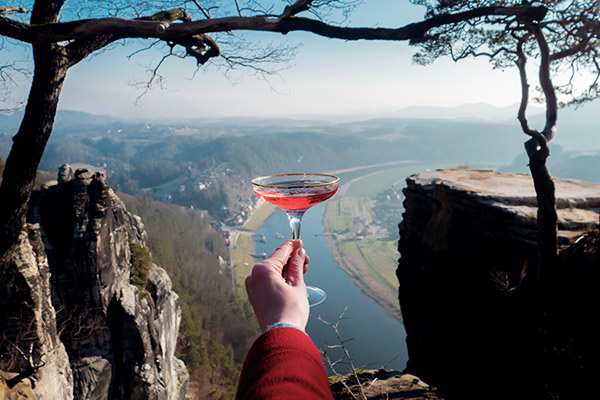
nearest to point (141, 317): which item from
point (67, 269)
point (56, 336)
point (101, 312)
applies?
point (101, 312)

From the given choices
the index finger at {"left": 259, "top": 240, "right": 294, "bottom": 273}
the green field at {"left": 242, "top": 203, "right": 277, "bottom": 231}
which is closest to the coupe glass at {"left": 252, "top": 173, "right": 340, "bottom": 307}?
the index finger at {"left": 259, "top": 240, "right": 294, "bottom": 273}

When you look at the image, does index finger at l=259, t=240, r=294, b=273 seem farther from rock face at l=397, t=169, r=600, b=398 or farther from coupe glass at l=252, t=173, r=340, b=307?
rock face at l=397, t=169, r=600, b=398

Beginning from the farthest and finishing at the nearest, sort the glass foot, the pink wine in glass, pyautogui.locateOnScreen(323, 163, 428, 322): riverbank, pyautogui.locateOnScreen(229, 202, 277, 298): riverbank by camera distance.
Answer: pyautogui.locateOnScreen(229, 202, 277, 298): riverbank → pyautogui.locateOnScreen(323, 163, 428, 322): riverbank → the glass foot → the pink wine in glass

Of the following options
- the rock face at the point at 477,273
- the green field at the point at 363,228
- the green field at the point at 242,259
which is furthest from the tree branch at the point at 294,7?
the green field at the point at 242,259

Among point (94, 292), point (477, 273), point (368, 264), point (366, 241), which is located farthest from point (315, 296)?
point (366, 241)

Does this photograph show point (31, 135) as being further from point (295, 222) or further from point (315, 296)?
point (315, 296)

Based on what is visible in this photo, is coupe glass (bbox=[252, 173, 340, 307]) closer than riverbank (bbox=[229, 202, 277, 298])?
Yes

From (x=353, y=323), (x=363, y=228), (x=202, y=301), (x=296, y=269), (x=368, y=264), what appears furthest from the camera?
(x=363, y=228)
